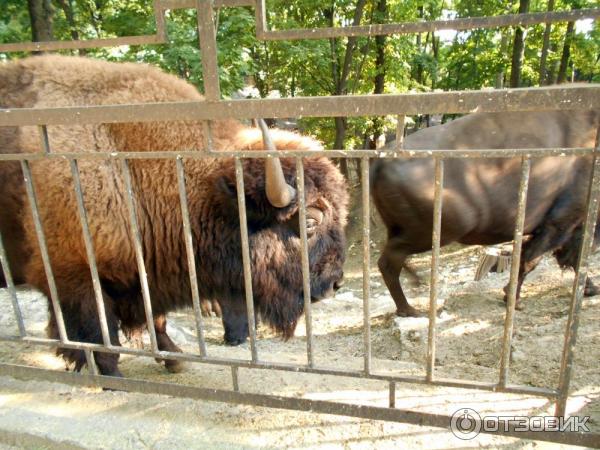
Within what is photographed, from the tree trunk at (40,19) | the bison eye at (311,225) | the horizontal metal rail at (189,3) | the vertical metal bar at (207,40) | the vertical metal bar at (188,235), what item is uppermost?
the tree trunk at (40,19)

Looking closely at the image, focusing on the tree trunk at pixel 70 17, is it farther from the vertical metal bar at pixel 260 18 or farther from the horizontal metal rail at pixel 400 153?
the vertical metal bar at pixel 260 18

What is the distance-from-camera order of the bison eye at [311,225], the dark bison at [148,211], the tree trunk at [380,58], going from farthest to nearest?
the tree trunk at [380,58], the bison eye at [311,225], the dark bison at [148,211]

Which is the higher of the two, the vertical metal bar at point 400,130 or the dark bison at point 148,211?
the vertical metal bar at point 400,130

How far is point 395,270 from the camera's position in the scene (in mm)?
5738

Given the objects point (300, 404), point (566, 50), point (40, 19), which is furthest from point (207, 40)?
point (566, 50)

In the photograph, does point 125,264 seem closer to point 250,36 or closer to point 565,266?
point 565,266

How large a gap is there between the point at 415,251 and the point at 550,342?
5.72 ft

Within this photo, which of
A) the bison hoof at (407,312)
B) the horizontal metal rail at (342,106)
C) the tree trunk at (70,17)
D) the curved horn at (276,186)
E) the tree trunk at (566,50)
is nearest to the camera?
the horizontal metal rail at (342,106)

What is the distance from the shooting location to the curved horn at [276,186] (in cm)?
273

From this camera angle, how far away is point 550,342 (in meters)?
4.56

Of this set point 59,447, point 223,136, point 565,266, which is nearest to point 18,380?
point 59,447

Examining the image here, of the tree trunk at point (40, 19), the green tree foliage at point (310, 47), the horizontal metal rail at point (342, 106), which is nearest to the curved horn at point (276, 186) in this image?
the horizontal metal rail at point (342, 106)

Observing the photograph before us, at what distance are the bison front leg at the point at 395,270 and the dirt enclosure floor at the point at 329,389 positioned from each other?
0.73 feet

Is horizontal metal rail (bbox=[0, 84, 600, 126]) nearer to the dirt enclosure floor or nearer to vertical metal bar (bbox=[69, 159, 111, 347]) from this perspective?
vertical metal bar (bbox=[69, 159, 111, 347])
